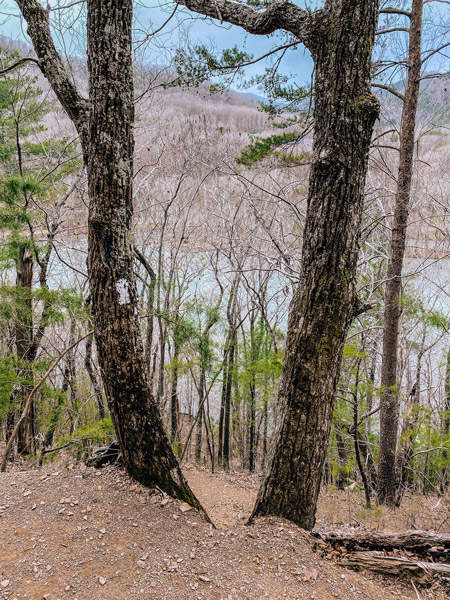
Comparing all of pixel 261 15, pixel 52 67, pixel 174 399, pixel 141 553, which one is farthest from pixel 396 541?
pixel 174 399

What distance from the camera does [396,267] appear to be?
608 cm

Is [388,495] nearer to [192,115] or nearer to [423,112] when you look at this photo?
[423,112]

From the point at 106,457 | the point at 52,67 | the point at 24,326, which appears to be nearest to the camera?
the point at 52,67

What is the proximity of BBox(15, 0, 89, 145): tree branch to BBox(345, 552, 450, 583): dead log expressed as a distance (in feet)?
10.9

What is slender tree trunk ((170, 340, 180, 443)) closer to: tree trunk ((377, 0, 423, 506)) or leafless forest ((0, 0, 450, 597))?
leafless forest ((0, 0, 450, 597))

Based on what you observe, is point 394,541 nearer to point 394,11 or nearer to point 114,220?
point 114,220

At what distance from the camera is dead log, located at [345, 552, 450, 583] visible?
2.37 metres

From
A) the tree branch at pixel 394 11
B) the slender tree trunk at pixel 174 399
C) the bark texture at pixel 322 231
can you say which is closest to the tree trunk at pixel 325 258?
the bark texture at pixel 322 231

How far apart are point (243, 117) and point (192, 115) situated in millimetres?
2182

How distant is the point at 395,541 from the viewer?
260 centimetres

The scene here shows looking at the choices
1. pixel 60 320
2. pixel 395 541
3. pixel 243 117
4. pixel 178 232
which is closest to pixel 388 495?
pixel 395 541

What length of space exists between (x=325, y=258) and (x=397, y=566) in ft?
6.58

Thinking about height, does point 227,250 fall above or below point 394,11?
below

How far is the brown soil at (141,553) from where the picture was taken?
2066 mm
